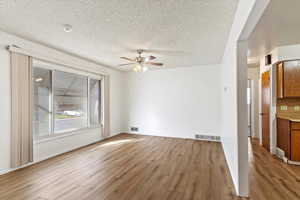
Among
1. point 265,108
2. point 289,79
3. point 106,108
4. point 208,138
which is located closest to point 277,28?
point 289,79

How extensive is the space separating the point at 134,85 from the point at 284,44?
4.67 m

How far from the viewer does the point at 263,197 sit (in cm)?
198

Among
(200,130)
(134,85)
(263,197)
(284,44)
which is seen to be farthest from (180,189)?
(134,85)

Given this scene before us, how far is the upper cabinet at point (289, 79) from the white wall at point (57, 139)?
4.97m

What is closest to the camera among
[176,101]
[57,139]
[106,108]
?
[57,139]

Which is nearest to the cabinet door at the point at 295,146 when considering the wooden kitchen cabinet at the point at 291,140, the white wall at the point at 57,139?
the wooden kitchen cabinet at the point at 291,140

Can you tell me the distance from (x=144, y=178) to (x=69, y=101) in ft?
10.1

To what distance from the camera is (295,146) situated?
2.93 metres

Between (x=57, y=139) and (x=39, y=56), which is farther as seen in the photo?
(x=57, y=139)

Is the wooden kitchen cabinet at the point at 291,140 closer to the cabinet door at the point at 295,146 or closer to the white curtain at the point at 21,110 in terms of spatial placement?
the cabinet door at the point at 295,146

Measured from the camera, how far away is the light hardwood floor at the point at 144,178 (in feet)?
6.68

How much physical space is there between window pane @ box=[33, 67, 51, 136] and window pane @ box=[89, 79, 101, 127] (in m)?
1.40

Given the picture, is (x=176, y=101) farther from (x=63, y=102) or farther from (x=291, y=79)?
(x=63, y=102)

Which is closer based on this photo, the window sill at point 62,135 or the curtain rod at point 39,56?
the curtain rod at point 39,56
